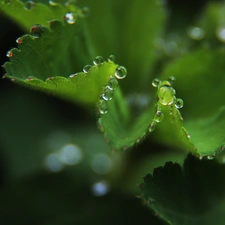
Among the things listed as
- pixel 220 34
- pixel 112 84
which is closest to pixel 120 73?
pixel 112 84

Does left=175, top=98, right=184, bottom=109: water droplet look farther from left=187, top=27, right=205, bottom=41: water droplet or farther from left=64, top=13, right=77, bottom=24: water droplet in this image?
left=187, top=27, right=205, bottom=41: water droplet

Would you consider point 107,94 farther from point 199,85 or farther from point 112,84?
point 199,85

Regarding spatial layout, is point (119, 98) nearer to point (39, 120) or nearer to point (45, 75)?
point (45, 75)

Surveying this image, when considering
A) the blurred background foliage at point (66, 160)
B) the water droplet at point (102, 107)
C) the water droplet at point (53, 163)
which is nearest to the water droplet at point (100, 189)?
the blurred background foliage at point (66, 160)

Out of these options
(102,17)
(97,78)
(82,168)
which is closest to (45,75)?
(97,78)

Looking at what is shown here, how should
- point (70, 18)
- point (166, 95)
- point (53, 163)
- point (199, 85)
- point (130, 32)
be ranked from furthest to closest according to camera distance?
1. point (53, 163)
2. point (130, 32)
3. point (199, 85)
4. point (70, 18)
5. point (166, 95)

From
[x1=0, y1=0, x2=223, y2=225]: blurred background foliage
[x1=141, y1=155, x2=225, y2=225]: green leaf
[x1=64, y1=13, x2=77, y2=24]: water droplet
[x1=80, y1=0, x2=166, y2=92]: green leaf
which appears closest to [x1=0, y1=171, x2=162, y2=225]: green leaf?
[x1=0, y1=0, x2=223, y2=225]: blurred background foliage
